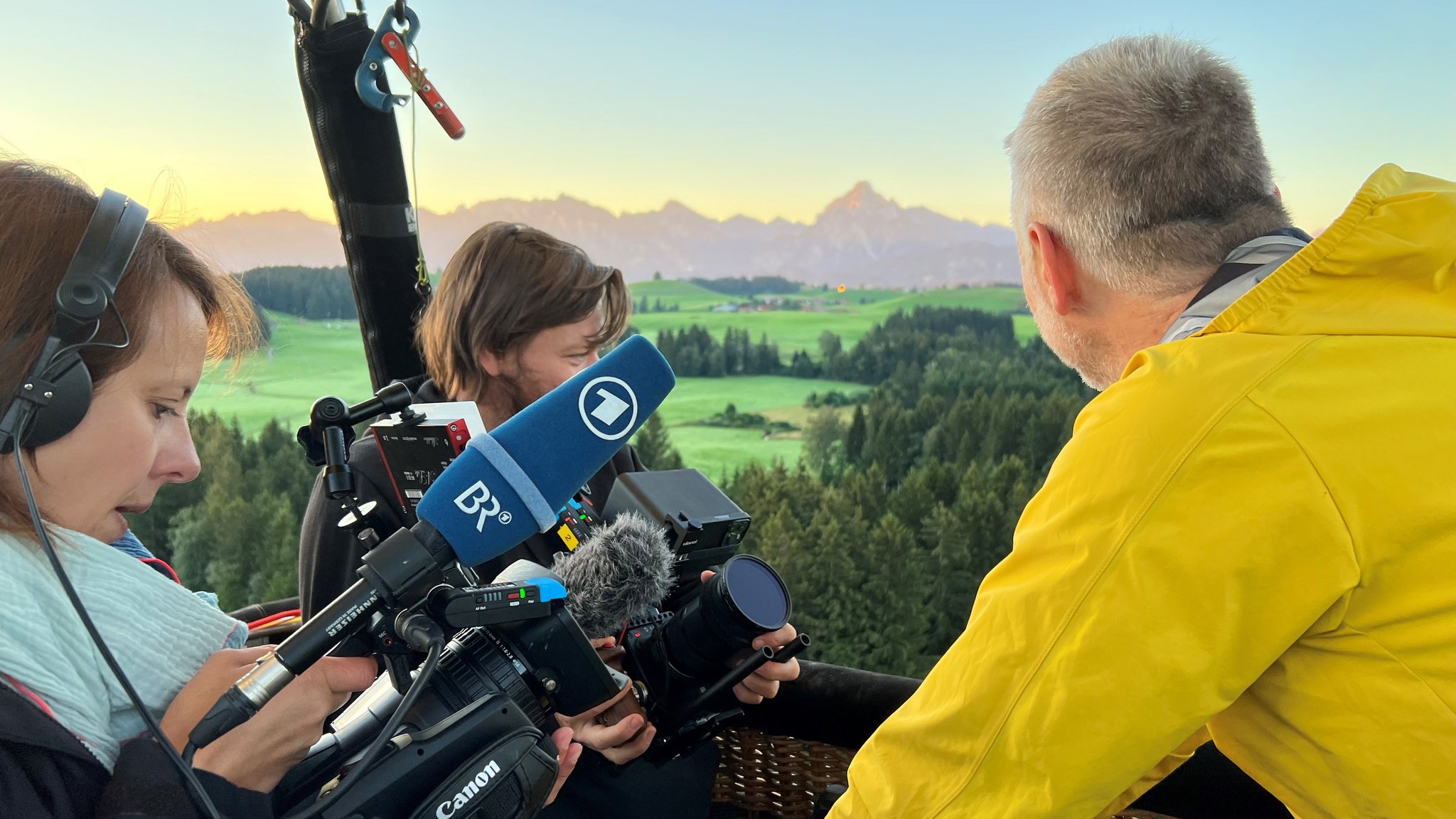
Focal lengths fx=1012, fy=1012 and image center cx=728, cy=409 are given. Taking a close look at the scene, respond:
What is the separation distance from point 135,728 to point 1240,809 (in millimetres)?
1160

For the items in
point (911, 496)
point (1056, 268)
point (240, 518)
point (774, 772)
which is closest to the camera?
point (1056, 268)

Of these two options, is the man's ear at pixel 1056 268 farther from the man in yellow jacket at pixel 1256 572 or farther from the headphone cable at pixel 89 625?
the headphone cable at pixel 89 625

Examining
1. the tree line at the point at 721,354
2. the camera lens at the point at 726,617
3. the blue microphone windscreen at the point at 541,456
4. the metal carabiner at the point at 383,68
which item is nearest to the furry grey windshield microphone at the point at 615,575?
the camera lens at the point at 726,617

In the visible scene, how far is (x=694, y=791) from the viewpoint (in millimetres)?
1428

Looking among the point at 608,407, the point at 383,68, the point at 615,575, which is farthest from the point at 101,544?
the point at 383,68

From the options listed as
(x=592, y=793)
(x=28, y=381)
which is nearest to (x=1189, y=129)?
(x=28, y=381)

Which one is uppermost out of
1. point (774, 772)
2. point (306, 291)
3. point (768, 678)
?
point (306, 291)

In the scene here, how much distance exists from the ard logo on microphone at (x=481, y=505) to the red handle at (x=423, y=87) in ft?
4.00

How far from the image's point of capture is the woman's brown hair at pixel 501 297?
5.62ft

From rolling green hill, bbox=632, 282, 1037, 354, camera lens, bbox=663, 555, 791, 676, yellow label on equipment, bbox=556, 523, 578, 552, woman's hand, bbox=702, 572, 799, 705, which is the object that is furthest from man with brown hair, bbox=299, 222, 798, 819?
rolling green hill, bbox=632, 282, 1037, 354

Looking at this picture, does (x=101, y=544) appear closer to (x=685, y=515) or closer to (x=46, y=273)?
(x=46, y=273)

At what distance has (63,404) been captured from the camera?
0.68m

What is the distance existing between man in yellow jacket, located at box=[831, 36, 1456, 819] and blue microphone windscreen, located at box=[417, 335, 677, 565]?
1.13ft

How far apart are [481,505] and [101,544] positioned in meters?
0.30
